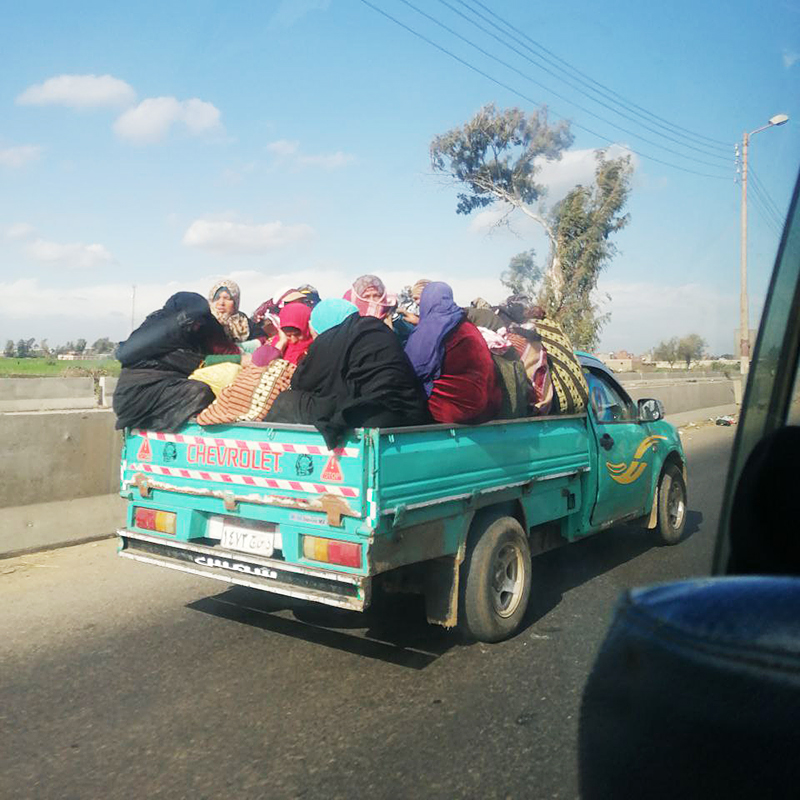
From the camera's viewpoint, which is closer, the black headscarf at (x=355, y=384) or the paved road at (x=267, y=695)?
the paved road at (x=267, y=695)

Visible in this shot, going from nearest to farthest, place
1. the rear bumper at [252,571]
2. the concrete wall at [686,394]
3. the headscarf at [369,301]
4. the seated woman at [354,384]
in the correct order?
the rear bumper at [252,571] < the seated woman at [354,384] < the headscarf at [369,301] < the concrete wall at [686,394]

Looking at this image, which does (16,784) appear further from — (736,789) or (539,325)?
(539,325)

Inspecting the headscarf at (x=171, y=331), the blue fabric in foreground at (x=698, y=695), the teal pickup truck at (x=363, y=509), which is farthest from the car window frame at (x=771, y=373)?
the headscarf at (x=171, y=331)

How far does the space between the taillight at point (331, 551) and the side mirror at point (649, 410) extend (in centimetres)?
379

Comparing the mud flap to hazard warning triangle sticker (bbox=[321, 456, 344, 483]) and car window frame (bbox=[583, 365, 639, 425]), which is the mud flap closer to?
hazard warning triangle sticker (bbox=[321, 456, 344, 483])

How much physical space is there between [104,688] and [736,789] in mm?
4073

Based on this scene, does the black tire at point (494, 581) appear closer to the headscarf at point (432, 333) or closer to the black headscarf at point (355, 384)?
the black headscarf at point (355, 384)

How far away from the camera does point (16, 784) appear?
10.7 feet

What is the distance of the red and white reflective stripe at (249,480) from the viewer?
4336mm

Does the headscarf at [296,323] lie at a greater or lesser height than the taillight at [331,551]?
greater

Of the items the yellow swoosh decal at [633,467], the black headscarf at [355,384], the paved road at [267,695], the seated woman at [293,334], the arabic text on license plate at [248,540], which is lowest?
the paved road at [267,695]

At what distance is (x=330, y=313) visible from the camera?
5316 mm

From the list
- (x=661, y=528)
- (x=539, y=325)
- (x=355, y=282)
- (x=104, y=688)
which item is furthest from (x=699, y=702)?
(x=661, y=528)

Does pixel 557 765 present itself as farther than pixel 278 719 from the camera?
No
